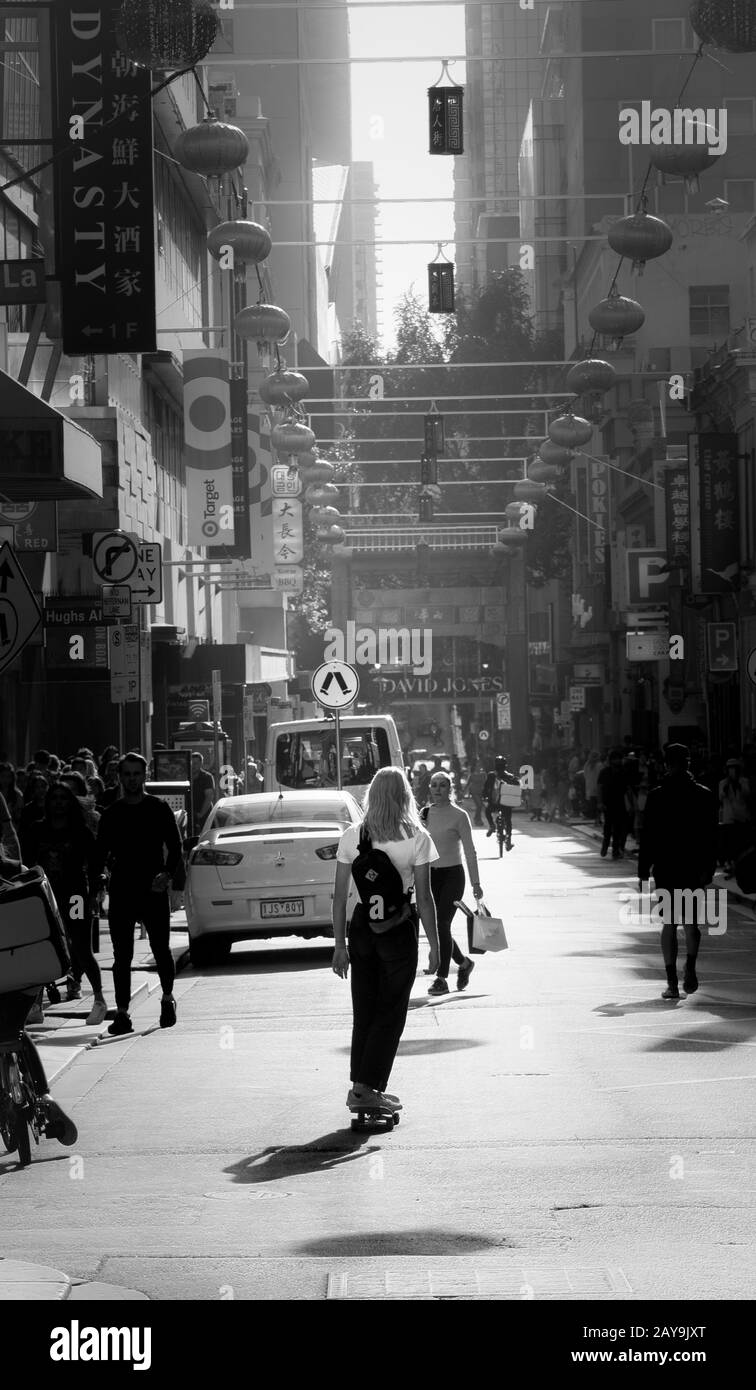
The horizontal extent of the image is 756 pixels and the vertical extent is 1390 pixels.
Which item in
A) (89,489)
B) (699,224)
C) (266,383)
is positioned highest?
(699,224)

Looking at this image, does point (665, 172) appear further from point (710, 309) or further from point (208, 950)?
point (710, 309)

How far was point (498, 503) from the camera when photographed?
299 ft

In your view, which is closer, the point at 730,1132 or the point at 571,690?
the point at 730,1132

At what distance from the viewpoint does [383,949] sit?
1105 centimetres

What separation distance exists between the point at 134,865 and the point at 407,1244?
744 cm

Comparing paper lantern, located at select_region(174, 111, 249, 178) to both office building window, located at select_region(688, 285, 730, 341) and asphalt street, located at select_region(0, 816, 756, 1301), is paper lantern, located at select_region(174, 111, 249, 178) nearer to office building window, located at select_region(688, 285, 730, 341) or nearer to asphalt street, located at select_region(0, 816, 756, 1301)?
asphalt street, located at select_region(0, 816, 756, 1301)

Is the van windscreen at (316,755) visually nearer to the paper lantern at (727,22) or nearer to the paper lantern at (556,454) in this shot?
the paper lantern at (556,454)

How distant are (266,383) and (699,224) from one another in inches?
1392

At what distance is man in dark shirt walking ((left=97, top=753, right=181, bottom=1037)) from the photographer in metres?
15.2

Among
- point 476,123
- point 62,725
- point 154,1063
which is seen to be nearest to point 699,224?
point 62,725

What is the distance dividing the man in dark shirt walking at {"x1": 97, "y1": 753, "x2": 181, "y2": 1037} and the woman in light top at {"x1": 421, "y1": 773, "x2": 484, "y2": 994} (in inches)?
120

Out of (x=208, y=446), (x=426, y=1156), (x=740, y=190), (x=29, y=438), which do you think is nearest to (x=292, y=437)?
(x=208, y=446)
